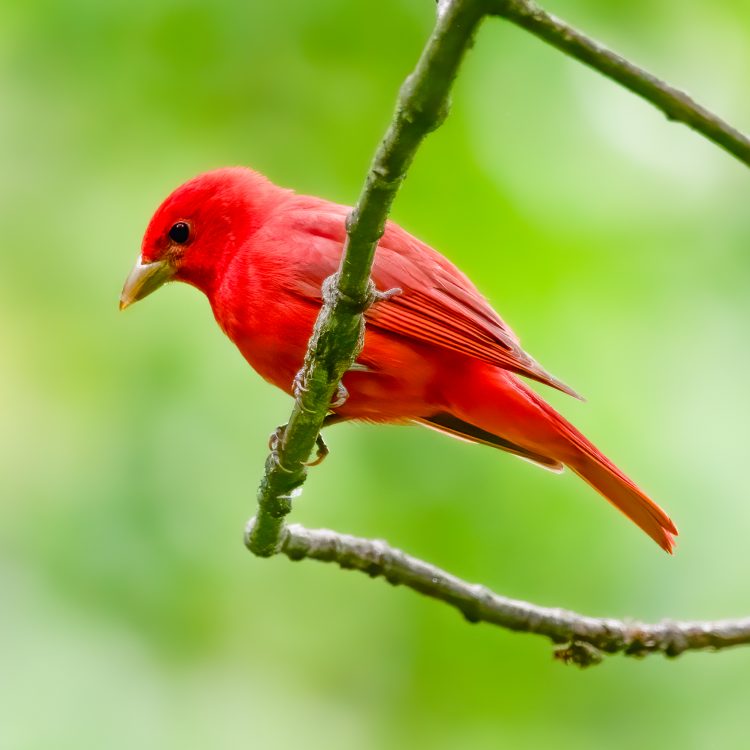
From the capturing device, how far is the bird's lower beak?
3918 mm

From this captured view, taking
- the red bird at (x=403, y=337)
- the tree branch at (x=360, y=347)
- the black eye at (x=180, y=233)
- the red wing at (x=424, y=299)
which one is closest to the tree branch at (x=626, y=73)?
the tree branch at (x=360, y=347)

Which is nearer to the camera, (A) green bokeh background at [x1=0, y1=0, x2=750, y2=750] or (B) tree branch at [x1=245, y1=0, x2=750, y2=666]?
(B) tree branch at [x1=245, y1=0, x2=750, y2=666]

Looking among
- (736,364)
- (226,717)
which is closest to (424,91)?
(736,364)

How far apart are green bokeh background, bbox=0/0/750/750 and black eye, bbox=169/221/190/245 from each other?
0.23m

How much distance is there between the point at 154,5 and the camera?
13.5 feet

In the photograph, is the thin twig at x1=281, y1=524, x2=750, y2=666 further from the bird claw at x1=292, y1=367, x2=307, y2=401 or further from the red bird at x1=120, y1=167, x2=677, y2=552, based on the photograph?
the bird claw at x1=292, y1=367, x2=307, y2=401

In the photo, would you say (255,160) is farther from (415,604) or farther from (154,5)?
(415,604)

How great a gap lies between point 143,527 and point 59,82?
175 cm

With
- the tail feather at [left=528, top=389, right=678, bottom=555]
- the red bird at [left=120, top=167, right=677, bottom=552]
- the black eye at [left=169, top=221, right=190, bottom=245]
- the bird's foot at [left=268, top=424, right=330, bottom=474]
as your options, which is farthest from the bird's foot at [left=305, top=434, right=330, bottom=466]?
the black eye at [left=169, top=221, right=190, bottom=245]

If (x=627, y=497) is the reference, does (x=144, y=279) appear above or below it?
above

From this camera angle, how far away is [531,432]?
3.71 m

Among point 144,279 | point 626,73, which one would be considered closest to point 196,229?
point 144,279

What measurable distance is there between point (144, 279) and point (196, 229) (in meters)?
0.26

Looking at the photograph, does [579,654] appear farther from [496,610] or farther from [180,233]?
[180,233]
